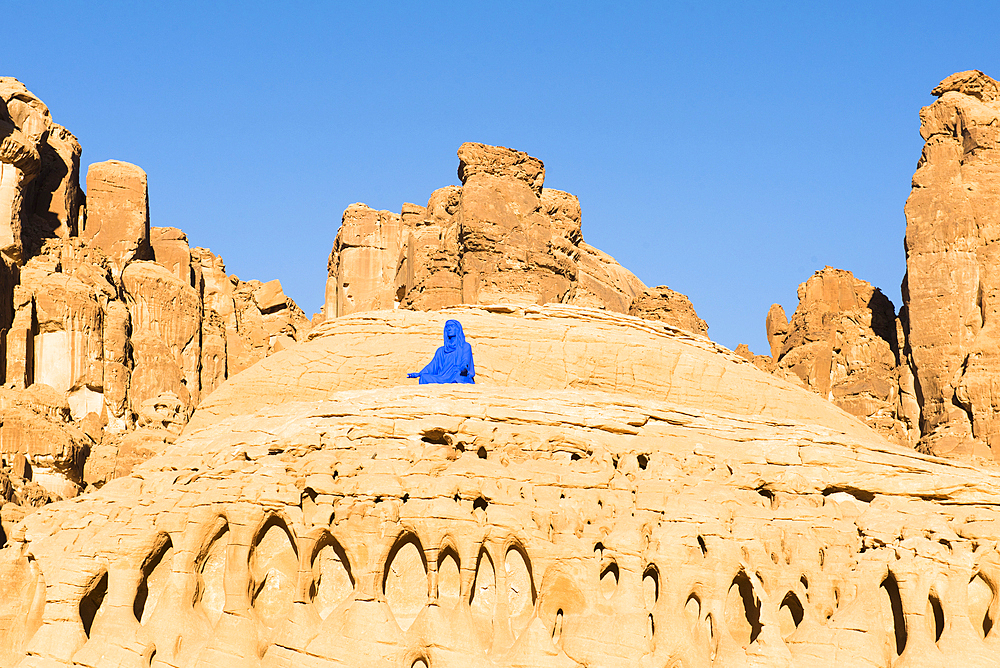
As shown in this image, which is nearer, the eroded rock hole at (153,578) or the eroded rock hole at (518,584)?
the eroded rock hole at (518,584)

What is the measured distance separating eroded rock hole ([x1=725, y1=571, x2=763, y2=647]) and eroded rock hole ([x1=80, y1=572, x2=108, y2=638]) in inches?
483

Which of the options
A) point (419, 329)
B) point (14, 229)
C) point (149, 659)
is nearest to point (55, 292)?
point (14, 229)

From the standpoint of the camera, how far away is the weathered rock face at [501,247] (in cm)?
A: 4328

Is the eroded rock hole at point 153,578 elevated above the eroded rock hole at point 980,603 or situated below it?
above

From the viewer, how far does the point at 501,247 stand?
1726 inches

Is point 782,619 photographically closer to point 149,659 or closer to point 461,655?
point 461,655

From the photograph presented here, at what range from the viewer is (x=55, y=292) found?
177 ft

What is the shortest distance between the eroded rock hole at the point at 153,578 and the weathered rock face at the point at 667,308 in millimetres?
28092

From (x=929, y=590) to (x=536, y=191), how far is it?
2756 centimetres

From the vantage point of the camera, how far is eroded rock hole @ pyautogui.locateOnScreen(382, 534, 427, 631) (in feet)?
72.3

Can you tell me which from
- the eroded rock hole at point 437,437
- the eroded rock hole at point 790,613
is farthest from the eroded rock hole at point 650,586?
the eroded rock hole at point 437,437

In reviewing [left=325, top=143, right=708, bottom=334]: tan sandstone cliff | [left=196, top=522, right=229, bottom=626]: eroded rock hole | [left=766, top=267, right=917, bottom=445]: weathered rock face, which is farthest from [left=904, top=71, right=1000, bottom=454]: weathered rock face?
[left=196, top=522, right=229, bottom=626]: eroded rock hole

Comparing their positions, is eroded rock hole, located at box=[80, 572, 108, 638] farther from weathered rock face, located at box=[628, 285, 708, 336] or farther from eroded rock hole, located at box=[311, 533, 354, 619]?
weathered rock face, located at box=[628, 285, 708, 336]

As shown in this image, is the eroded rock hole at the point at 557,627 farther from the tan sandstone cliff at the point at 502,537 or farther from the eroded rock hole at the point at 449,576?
the eroded rock hole at the point at 449,576
